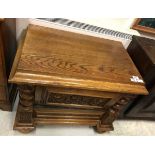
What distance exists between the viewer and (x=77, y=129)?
3.76ft

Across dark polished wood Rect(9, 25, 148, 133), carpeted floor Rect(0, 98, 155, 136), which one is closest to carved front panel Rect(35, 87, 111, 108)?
dark polished wood Rect(9, 25, 148, 133)

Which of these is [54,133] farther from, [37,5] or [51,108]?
[37,5]

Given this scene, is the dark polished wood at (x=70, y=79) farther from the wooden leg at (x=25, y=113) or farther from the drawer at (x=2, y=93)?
the drawer at (x=2, y=93)

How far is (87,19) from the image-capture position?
0.98 metres

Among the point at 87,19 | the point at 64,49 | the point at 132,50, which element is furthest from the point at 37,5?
the point at 132,50

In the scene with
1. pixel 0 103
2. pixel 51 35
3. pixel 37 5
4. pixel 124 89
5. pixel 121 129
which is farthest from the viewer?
pixel 121 129

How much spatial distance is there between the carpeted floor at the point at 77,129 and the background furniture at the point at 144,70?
10 cm

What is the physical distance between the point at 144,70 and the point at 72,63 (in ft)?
1.46

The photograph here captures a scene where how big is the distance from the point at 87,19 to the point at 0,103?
2.41 ft

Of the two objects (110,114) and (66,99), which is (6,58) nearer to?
(66,99)

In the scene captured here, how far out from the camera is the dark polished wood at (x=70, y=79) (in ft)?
2.33

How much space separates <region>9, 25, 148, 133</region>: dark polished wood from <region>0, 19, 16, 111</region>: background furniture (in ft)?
0.28

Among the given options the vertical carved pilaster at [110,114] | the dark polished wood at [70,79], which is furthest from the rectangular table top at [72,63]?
the vertical carved pilaster at [110,114]

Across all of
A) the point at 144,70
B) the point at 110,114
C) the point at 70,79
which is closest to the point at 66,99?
the point at 70,79
